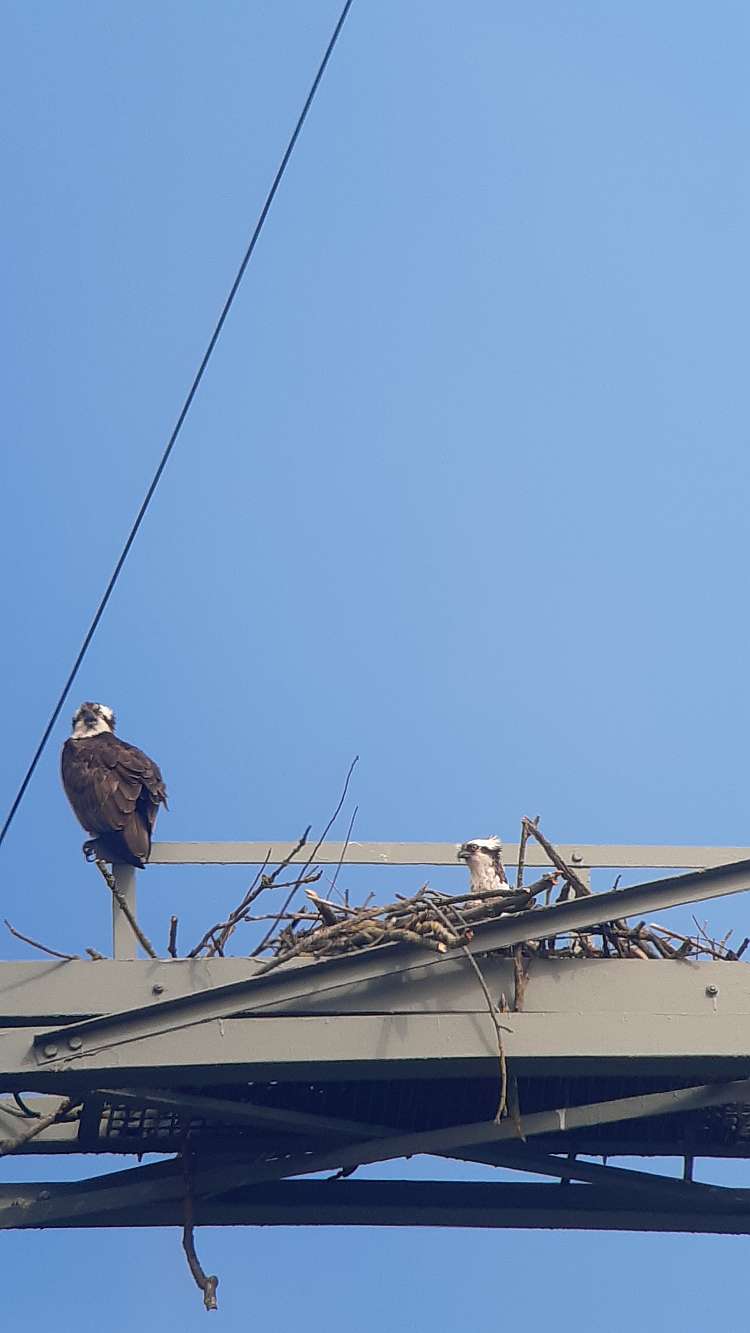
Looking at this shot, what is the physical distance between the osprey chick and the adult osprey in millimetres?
1358

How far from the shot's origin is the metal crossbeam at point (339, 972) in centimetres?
479

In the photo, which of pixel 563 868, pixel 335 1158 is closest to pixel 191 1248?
pixel 335 1158

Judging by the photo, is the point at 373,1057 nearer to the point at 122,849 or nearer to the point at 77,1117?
the point at 77,1117

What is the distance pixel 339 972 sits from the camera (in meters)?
4.86

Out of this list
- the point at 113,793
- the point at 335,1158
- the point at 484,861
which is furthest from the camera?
the point at 113,793

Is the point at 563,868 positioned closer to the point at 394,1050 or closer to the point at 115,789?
the point at 394,1050

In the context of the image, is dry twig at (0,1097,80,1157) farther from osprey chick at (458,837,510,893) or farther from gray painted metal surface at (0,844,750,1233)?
osprey chick at (458,837,510,893)

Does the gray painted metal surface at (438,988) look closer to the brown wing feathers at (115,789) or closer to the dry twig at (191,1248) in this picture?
the dry twig at (191,1248)

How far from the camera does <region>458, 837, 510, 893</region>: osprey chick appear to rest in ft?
23.0

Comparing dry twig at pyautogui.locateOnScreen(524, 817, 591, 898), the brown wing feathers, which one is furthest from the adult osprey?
dry twig at pyautogui.locateOnScreen(524, 817, 591, 898)

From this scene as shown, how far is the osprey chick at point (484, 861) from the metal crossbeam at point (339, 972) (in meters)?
2.12

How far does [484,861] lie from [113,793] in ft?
6.91

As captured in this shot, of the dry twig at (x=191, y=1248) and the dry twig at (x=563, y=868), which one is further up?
the dry twig at (x=563, y=868)

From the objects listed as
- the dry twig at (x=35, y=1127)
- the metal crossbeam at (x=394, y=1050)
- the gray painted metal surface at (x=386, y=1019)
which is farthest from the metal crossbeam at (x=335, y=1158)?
the metal crossbeam at (x=394, y=1050)
